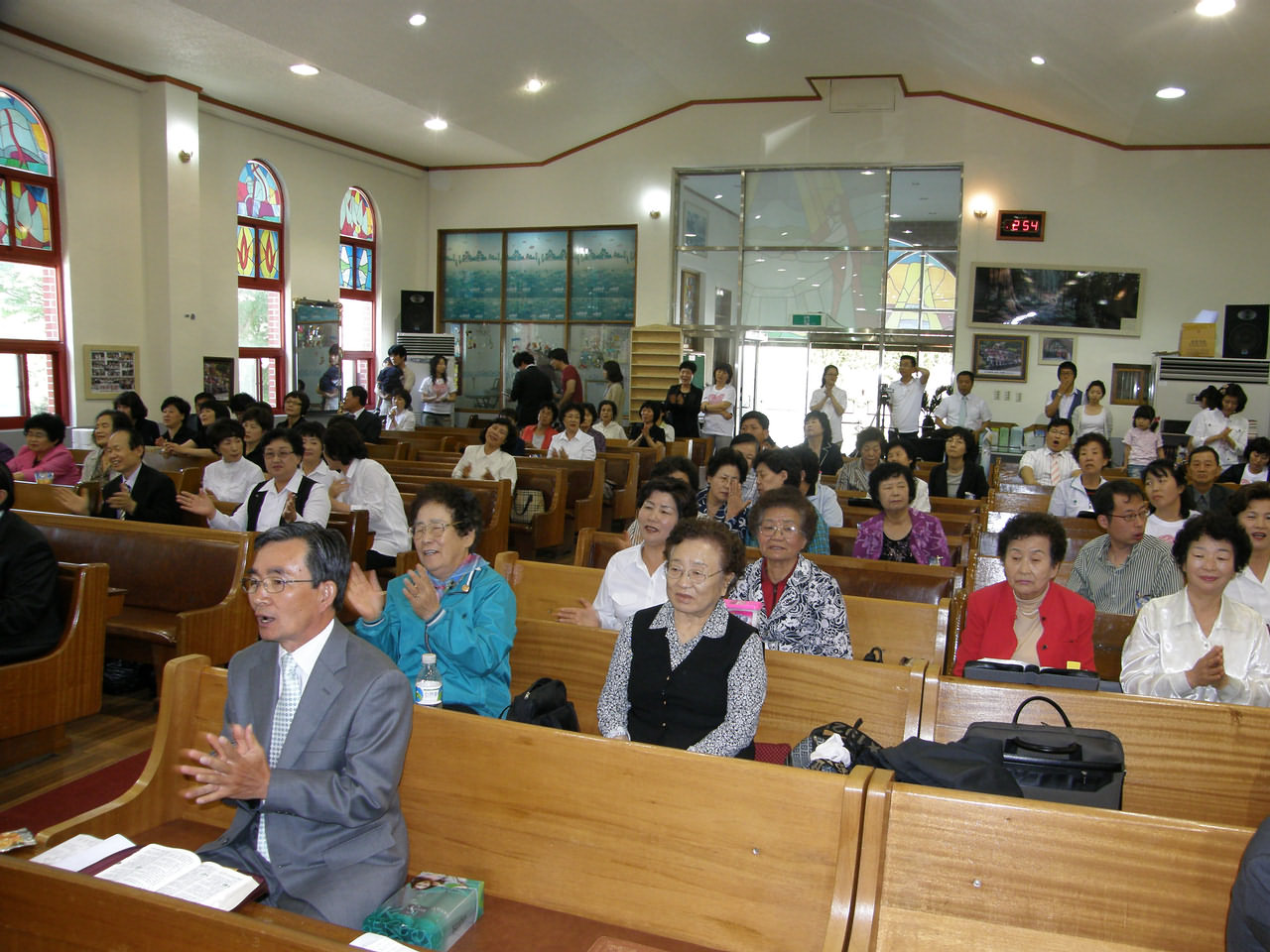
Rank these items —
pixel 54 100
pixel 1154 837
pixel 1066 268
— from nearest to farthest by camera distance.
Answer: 1. pixel 1154 837
2. pixel 54 100
3. pixel 1066 268

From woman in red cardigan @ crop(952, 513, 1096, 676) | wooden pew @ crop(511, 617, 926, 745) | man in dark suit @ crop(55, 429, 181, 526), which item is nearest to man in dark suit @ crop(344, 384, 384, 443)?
man in dark suit @ crop(55, 429, 181, 526)

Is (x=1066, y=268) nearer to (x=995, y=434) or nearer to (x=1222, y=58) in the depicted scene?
(x=995, y=434)

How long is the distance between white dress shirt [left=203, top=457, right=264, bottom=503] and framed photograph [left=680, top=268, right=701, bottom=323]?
26.1ft

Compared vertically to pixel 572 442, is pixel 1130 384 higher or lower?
higher

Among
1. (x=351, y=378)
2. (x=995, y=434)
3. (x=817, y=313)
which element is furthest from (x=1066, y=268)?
(x=351, y=378)

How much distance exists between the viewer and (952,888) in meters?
1.71

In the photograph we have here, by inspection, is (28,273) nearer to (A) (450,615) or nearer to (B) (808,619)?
(A) (450,615)

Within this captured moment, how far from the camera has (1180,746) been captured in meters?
Answer: 2.41

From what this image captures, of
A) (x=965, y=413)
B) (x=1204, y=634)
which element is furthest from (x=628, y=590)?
(x=965, y=413)

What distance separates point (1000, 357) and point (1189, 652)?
916 centimetres

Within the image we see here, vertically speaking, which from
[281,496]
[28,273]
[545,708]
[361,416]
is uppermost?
[28,273]

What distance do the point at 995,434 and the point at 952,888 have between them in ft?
34.1

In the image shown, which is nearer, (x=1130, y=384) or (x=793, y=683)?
(x=793, y=683)

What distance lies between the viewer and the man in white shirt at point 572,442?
8.48 metres
